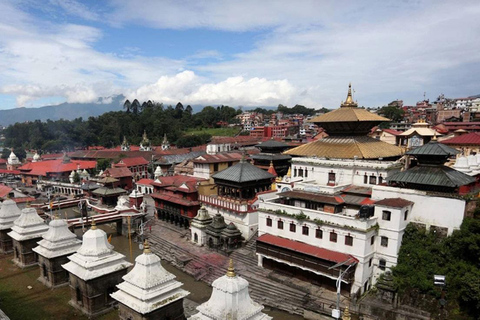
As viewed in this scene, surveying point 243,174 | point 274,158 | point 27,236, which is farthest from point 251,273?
point 274,158

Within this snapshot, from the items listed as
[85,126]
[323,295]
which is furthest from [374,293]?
[85,126]

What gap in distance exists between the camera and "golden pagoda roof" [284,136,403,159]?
3161cm

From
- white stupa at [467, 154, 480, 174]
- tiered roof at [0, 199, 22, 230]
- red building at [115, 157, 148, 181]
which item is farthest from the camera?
red building at [115, 157, 148, 181]

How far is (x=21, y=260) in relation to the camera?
1033 inches

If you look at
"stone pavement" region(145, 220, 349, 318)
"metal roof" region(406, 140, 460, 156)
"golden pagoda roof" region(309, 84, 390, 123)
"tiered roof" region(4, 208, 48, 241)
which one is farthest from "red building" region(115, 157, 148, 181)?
"metal roof" region(406, 140, 460, 156)

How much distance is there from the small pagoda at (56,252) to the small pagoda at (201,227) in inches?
489

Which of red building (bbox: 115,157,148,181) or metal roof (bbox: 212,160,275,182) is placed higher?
metal roof (bbox: 212,160,275,182)

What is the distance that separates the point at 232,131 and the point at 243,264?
113 m

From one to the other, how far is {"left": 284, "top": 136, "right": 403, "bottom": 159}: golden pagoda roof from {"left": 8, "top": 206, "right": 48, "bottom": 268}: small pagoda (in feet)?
89.9

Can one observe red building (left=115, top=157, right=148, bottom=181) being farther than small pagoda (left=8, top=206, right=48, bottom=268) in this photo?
Yes

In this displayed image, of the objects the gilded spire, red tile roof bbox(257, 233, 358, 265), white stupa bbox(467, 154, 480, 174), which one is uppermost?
the gilded spire

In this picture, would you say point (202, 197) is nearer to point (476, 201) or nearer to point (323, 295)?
point (323, 295)

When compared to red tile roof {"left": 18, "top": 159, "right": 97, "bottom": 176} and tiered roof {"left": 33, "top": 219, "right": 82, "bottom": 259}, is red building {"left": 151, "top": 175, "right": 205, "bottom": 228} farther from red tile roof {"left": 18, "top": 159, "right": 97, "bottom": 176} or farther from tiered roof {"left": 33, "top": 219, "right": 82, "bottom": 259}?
red tile roof {"left": 18, "top": 159, "right": 97, "bottom": 176}

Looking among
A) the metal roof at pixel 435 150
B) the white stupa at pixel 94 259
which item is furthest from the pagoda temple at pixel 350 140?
the white stupa at pixel 94 259
